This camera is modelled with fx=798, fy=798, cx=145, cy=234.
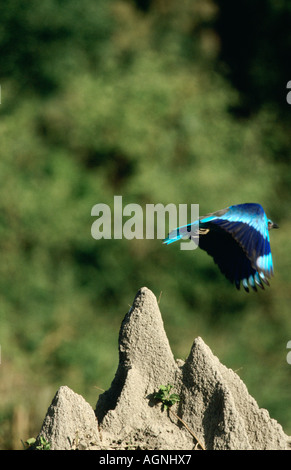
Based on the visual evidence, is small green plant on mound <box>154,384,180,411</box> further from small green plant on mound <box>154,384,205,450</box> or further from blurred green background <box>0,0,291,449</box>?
blurred green background <box>0,0,291,449</box>

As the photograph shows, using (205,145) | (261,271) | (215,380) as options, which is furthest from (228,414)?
(205,145)

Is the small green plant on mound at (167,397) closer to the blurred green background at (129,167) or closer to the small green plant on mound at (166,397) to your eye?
the small green plant on mound at (166,397)

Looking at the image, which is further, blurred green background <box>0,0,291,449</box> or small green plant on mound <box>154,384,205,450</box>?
blurred green background <box>0,0,291,449</box>

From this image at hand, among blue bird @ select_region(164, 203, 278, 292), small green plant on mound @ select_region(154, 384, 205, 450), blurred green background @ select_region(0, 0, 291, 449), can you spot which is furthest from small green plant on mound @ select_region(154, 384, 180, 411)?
blurred green background @ select_region(0, 0, 291, 449)

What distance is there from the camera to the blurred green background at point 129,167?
6758 millimetres

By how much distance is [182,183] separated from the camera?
22.6 feet

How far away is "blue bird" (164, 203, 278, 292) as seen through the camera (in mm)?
3652

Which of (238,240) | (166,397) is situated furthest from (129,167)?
(166,397)

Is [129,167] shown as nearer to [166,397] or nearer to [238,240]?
[238,240]

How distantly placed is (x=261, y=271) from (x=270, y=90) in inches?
156

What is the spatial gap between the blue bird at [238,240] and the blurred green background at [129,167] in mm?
2542

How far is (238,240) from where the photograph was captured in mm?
3697

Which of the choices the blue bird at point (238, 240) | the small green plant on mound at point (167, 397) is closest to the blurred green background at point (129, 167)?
the blue bird at point (238, 240)

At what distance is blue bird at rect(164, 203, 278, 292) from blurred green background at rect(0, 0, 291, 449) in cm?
254
